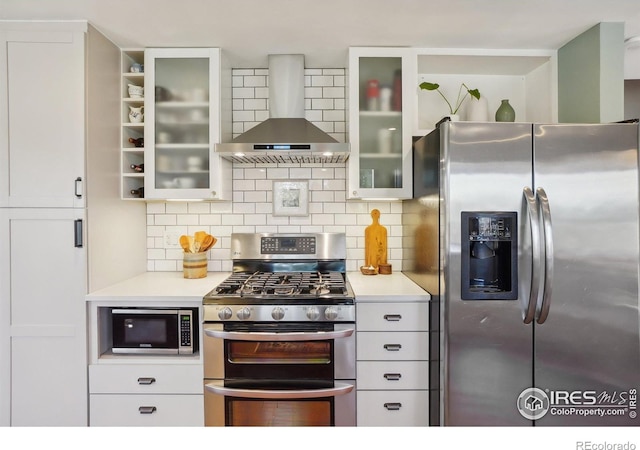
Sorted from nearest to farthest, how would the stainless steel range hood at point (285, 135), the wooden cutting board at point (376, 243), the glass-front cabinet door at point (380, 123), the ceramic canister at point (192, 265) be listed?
the stainless steel range hood at point (285, 135), the glass-front cabinet door at point (380, 123), the ceramic canister at point (192, 265), the wooden cutting board at point (376, 243)

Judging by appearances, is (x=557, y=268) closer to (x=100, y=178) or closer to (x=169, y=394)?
(x=169, y=394)

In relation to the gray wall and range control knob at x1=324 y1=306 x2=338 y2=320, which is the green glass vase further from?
range control knob at x1=324 y1=306 x2=338 y2=320

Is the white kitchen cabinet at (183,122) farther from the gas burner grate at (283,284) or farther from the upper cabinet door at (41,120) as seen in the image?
the gas burner grate at (283,284)

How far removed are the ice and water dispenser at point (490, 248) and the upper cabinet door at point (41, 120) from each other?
6.52 feet

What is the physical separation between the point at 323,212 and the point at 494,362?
1.44 meters

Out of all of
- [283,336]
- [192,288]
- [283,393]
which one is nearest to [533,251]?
[283,336]

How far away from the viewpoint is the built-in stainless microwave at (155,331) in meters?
2.11

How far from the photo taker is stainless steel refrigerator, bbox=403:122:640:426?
1.86 m

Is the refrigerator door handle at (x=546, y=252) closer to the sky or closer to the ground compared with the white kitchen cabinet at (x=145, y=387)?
closer to the sky

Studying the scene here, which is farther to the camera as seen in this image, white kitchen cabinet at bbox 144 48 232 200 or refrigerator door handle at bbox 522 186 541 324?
white kitchen cabinet at bbox 144 48 232 200

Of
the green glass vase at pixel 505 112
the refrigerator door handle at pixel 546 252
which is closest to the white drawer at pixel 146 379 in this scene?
the refrigerator door handle at pixel 546 252

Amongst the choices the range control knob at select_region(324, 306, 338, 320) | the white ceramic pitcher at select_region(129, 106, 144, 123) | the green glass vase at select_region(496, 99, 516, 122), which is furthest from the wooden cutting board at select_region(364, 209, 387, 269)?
the white ceramic pitcher at select_region(129, 106, 144, 123)

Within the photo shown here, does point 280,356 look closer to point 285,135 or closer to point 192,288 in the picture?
point 192,288

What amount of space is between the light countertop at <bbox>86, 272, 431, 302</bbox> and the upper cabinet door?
20.8 inches
